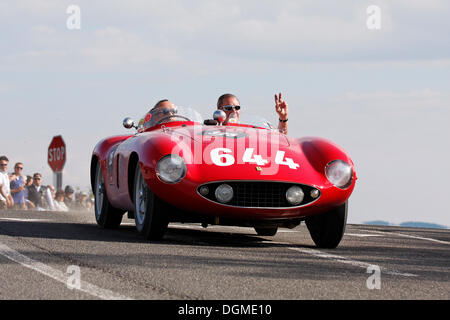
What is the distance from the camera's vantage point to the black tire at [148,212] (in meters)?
8.45

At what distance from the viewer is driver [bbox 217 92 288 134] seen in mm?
10484

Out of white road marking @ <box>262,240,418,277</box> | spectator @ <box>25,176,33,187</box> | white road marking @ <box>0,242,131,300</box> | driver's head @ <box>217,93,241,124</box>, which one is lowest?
spectator @ <box>25,176,33,187</box>

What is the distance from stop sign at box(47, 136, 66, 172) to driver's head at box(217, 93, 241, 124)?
44.8ft

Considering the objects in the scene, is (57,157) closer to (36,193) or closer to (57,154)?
(57,154)

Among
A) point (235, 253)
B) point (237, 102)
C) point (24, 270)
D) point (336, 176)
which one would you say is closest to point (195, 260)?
point (235, 253)

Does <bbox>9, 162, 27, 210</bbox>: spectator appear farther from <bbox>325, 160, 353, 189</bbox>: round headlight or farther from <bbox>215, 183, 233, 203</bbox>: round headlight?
<bbox>325, 160, 353, 189</bbox>: round headlight

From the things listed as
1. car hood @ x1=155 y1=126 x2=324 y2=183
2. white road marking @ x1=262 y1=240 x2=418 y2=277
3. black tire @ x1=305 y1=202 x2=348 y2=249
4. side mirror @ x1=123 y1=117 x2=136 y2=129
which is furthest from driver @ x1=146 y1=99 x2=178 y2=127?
black tire @ x1=305 y1=202 x2=348 y2=249

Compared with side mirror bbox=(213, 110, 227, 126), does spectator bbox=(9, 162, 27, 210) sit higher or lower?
lower

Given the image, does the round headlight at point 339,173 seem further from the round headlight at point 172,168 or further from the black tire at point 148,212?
the black tire at point 148,212

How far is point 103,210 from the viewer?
11.0 m

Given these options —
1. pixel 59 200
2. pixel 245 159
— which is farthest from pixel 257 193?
pixel 59 200

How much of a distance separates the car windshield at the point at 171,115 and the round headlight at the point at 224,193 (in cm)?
231
